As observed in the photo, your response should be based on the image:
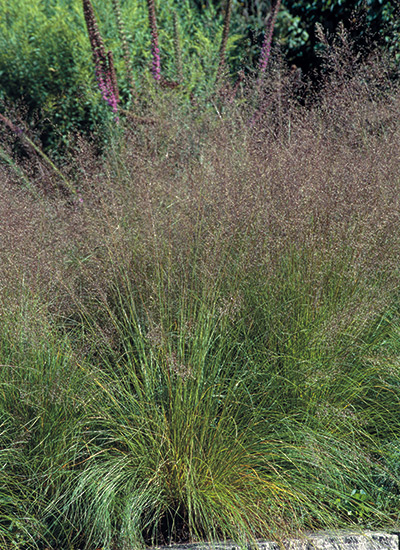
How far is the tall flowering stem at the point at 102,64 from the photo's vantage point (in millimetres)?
4758

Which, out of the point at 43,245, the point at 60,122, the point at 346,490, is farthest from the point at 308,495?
the point at 60,122

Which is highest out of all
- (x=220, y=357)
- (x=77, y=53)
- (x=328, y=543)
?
(x=77, y=53)

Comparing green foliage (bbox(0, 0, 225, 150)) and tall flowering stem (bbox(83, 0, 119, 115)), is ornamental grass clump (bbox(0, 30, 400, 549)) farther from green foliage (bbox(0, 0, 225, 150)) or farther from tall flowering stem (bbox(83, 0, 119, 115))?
green foliage (bbox(0, 0, 225, 150))

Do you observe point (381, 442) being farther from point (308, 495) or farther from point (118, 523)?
point (118, 523)

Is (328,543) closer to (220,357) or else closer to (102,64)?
(220,357)

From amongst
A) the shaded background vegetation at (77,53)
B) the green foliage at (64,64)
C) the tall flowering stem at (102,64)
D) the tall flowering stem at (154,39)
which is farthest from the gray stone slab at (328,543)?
the green foliage at (64,64)

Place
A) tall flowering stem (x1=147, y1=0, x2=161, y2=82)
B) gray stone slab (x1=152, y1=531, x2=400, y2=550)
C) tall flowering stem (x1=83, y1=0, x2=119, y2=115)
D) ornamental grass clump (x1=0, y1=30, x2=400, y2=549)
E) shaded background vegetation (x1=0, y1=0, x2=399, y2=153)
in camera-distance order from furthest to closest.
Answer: shaded background vegetation (x1=0, y1=0, x2=399, y2=153) → tall flowering stem (x1=147, y1=0, x2=161, y2=82) → tall flowering stem (x1=83, y1=0, x2=119, y2=115) → ornamental grass clump (x1=0, y1=30, x2=400, y2=549) → gray stone slab (x1=152, y1=531, x2=400, y2=550)

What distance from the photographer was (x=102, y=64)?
198 inches

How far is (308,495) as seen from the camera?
2600mm

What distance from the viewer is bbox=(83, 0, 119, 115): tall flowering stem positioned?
4.76m

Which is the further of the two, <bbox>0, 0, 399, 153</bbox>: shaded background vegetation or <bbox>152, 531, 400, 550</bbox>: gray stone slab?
<bbox>0, 0, 399, 153</bbox>: shaded background vegetation

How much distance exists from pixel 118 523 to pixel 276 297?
1.21 m

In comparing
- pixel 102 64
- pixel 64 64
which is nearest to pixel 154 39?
pixel 102 64

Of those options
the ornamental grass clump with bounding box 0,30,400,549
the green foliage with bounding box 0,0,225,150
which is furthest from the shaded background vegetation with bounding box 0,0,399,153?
the ornamental grass clump with bounding box 0,30,400,549
